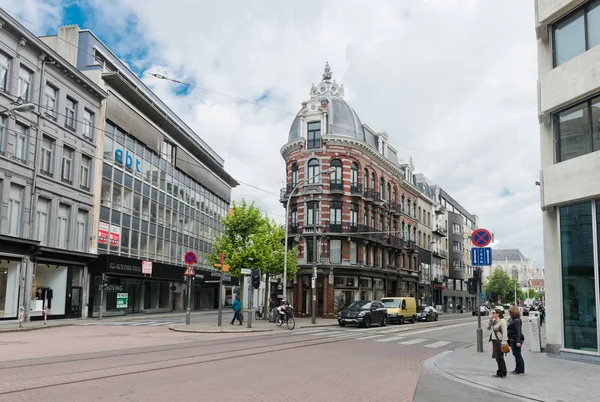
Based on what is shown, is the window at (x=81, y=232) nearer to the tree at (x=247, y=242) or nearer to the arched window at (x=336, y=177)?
the tree at (x=247, y=242)

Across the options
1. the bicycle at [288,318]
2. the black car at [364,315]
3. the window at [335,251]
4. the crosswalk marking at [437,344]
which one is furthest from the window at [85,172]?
the crosswalk marking at [437,344]

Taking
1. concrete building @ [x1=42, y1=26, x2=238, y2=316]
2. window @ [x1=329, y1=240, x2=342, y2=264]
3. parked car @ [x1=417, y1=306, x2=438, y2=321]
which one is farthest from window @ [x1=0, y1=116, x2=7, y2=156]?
parked car @ [x1=417, y1=306, x2=438, y2=321]

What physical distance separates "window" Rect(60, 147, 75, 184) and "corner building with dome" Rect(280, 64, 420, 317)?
16.8 metres

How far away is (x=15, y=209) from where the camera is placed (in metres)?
26.5

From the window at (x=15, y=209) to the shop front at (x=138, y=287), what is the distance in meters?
6.77

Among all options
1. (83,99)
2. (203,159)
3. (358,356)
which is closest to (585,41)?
(358,356)

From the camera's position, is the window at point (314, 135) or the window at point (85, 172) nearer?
the window at point (85, 172)

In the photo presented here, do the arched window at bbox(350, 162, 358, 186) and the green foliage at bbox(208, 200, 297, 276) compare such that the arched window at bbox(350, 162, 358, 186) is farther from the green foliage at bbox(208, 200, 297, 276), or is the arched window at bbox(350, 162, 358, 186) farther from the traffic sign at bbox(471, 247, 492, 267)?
the traffic sign at bbox(471, 247, 492, 267)

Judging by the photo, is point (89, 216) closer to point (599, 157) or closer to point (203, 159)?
point (203, 159)

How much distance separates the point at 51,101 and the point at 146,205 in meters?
13.0

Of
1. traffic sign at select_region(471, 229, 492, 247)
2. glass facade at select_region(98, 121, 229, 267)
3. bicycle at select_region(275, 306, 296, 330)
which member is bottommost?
bicycle at select_region(275, 306, 296, 330)

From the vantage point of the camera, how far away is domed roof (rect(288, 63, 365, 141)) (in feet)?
144

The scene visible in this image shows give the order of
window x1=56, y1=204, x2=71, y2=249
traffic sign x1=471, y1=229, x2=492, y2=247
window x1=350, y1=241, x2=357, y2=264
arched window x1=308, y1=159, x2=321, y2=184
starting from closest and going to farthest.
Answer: traffic sign x1=471, y1=229, x2=492, y2=247 < window x1=56, y1=204, x2=71, y2=249 < window x1=350, y1=241, x2=357, y2=264 < arched window x1=308, y1=159, x2=321, y2=184

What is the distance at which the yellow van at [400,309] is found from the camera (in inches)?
1304
